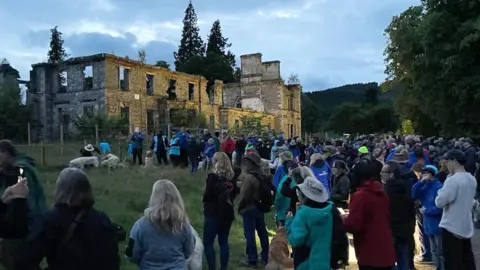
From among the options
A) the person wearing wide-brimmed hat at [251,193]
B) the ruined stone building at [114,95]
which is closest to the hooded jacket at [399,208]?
the person wearing wide-brimmed hat at [251,193]

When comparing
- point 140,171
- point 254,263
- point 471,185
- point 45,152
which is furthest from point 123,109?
point 471,185

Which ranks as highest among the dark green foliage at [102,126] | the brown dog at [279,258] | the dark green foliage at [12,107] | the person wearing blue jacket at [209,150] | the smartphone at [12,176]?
the dark green foliage at [12,107]

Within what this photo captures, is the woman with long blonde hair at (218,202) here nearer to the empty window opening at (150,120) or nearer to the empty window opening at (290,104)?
the empty window opening at (150,120)

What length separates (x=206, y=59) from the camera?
253 feet

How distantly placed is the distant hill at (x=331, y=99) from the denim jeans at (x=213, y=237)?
7984 centimetres

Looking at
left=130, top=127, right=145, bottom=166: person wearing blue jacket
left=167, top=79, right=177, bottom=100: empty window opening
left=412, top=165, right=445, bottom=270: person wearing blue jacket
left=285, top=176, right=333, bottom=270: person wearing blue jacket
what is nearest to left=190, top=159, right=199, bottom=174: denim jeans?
left=130, top=127, right=145, bottom=166: person wearing blue jacket

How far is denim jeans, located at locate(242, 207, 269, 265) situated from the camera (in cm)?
834

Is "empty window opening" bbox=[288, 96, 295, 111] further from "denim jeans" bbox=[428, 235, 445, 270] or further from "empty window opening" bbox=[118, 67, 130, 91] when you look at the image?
"denim jeans" bbox=[428, 235, 445, 270]

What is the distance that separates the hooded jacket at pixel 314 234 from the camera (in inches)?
202

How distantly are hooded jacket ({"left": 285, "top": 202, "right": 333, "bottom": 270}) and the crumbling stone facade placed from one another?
50005mm

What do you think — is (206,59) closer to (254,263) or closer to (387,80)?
(387,80)

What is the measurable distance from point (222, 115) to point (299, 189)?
4500 centimetres

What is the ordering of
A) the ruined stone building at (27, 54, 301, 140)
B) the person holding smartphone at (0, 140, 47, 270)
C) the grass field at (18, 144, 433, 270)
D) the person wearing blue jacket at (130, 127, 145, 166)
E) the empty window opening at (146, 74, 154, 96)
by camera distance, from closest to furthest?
the person holding smartphone at (0, 140, 47, 270) < the grass field at (18, 144, 433, 270) < the person wearing blue jacket at (130, 127, 145, 166) < the ruined stone building at (27, 54, 301, 140) < the empty window opening at (146, 74, 154, 96)

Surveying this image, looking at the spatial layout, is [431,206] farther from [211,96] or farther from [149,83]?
[211,96]
